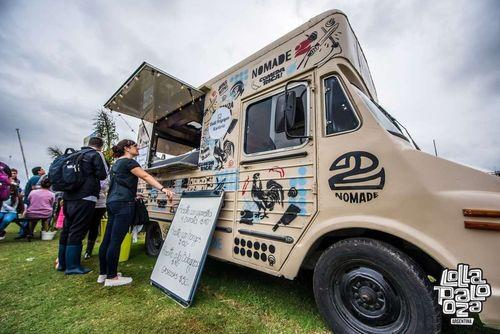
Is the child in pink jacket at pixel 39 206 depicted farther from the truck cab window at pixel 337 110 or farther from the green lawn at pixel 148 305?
the truck cab window at pixel 337 110

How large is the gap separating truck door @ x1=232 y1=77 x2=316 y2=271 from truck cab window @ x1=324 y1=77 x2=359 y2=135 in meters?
0.18

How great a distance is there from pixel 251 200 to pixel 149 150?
3.07 m

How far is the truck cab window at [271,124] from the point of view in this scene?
244 cm

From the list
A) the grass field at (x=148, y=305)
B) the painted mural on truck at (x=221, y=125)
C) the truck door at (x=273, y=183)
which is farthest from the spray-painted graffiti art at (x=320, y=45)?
the grass field at (x=148, y=305)

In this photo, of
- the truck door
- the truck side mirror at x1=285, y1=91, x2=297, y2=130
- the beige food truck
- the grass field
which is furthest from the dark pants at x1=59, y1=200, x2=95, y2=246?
the truck side mirror at x1=285, y1=91, x2=297, y2=130

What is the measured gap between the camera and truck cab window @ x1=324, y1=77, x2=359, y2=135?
81.6 inches

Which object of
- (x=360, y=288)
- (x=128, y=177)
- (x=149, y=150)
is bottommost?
(x=360, y=288)

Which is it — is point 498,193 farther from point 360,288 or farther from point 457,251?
point 360,288

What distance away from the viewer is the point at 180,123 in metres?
4.51

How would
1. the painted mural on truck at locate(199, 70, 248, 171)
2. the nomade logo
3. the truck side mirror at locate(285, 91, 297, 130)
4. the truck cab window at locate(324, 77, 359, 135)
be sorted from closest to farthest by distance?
1. the nomade logo
2. the truck cab window at locate(324, 77, 359, 135)
3. the truck side mirror at locate(285, 91, 297, 130)
4. the painted mural on truck at locate(199, 70, 248, 171)

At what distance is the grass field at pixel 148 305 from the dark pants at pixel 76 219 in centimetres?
54

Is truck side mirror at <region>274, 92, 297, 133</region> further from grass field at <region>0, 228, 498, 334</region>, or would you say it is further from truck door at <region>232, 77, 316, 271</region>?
grass field at <region>0, 228, 498, 334</region>

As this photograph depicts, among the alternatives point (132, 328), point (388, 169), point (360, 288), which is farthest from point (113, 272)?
point (388, 169)

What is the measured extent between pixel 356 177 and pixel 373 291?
89 cm
